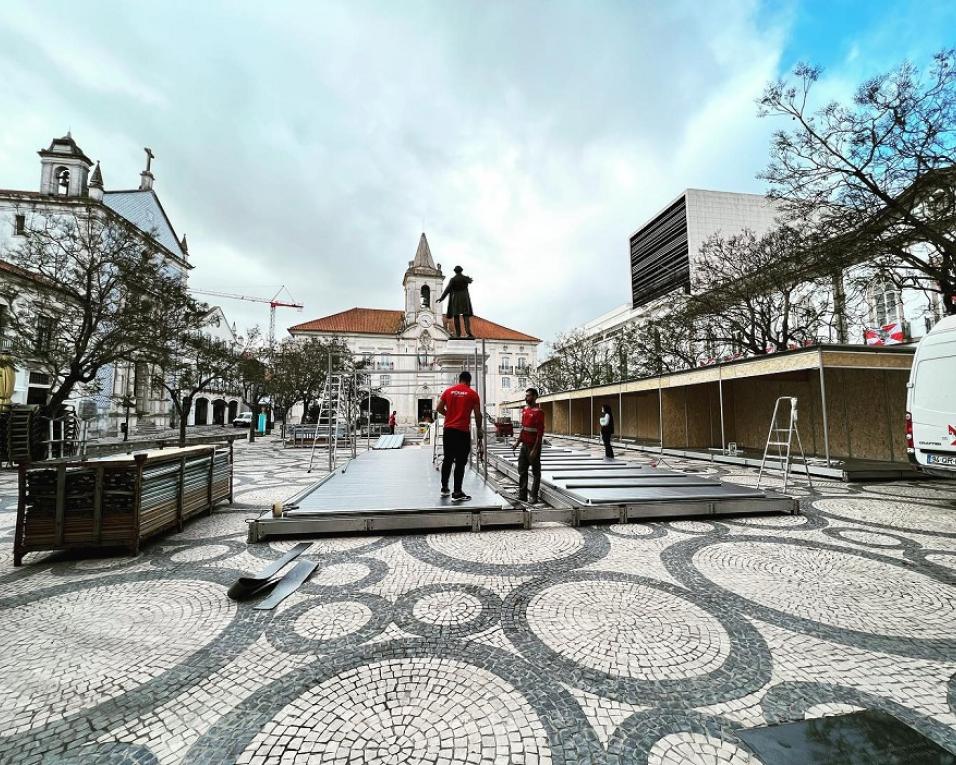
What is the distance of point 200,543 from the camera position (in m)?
4.59

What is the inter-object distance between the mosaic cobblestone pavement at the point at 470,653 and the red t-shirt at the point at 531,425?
204 centimetres

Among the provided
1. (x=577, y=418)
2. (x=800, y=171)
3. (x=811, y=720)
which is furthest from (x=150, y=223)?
(x=811, y=720)

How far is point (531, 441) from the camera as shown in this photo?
629 cm

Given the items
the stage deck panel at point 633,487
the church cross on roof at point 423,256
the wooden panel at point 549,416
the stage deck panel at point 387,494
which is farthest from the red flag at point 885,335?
the church cross on roof at point 423,256

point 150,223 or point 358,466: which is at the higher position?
point 150,223

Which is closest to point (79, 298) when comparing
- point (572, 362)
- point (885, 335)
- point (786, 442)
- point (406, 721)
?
point (406, 721)

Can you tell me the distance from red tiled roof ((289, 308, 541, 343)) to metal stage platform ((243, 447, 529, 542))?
4976 centimetres

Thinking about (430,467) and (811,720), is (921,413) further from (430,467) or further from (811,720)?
(430,467)

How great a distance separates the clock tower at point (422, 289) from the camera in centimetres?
5466

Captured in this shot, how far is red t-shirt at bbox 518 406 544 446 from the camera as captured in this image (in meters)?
6.04

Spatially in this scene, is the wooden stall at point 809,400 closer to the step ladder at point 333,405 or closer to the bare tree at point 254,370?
the step ladder at point 333,405

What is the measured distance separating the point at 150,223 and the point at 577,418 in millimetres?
41481

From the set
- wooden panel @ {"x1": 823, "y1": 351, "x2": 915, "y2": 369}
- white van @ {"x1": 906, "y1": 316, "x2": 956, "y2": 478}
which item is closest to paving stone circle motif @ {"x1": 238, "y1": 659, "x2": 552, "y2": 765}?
white van @ {"x1": 906, "y1": 316, "x2": 956, "y2": 478}

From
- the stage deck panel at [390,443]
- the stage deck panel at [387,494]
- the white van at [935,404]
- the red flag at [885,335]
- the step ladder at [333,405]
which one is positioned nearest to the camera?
the stage deck panel at [387,494]
